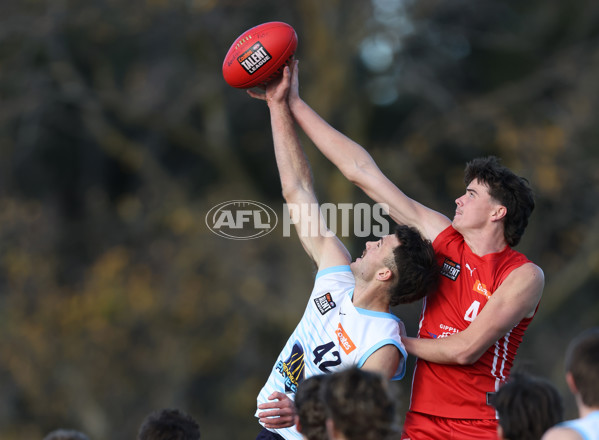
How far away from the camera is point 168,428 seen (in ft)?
14.1

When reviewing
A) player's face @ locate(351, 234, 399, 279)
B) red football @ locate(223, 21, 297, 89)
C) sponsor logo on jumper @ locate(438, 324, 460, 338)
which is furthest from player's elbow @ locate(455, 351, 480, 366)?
red football @ locate(223, 21, 297, 89)

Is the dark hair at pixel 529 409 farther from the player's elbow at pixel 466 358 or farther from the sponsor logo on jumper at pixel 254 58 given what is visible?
the sponsor logo on jumper at pixel 254 58

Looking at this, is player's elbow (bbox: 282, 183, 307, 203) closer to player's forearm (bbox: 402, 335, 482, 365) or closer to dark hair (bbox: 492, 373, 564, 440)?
player's forearm (bbox: 402, 335, 482, 365)

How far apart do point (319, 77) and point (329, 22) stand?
3.33ft

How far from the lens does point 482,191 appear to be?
440cm

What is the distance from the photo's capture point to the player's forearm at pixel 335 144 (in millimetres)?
4711

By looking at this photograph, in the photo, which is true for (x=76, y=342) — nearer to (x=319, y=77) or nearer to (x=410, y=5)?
(x=319, y=77)

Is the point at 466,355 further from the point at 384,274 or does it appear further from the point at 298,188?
the point at 298,188

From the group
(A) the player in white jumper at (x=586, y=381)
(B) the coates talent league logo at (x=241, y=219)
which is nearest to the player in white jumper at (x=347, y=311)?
(A) the player in white jumper at (x=586, y=381)

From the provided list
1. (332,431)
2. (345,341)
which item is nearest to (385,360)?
(345,341)

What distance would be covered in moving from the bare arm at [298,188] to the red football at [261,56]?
0.09 metres

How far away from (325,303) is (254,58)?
1.60m

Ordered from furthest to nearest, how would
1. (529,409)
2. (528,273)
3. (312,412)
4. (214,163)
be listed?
(214,163)
(528,273)
(312,412)
(529,409)

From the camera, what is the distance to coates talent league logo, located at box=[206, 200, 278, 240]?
46.9 feet
